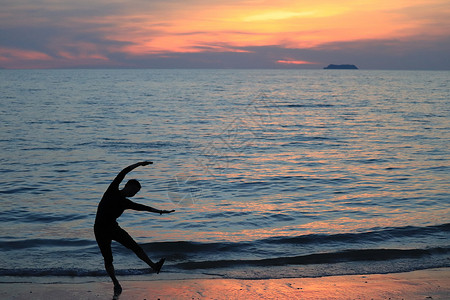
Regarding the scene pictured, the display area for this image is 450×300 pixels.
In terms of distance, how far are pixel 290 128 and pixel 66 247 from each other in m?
26.1

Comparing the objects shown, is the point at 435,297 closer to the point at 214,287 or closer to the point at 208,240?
the point at 214,287

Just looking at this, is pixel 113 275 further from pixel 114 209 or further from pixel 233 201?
pixel 233 201

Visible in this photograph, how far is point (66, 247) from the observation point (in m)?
10.3

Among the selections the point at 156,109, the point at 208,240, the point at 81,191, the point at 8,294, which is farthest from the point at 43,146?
the point at 156,109

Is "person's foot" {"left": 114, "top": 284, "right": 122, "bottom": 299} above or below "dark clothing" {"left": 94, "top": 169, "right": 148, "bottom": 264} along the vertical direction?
below

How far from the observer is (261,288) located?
747cm

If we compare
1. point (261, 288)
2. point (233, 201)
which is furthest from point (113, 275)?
point (233, 201)

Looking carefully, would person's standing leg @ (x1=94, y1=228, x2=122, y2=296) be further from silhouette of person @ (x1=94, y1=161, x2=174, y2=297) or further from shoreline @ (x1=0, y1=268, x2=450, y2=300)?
shoreline @ (x1=0, y1=268, x2=450, y2=300)

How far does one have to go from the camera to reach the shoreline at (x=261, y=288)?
23.1 feet

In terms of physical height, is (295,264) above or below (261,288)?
below

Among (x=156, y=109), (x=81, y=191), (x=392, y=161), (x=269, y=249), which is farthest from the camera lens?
(x=156, y=109)

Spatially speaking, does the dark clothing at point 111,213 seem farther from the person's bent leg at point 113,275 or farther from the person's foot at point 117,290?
the person's foot at point 117,290

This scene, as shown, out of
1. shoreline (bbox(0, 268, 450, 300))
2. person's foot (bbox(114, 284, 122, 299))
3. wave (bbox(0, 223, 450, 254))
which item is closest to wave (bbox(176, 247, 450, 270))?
wave (bbox(0, 223, 450, 254))

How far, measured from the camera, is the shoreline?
7.05m
